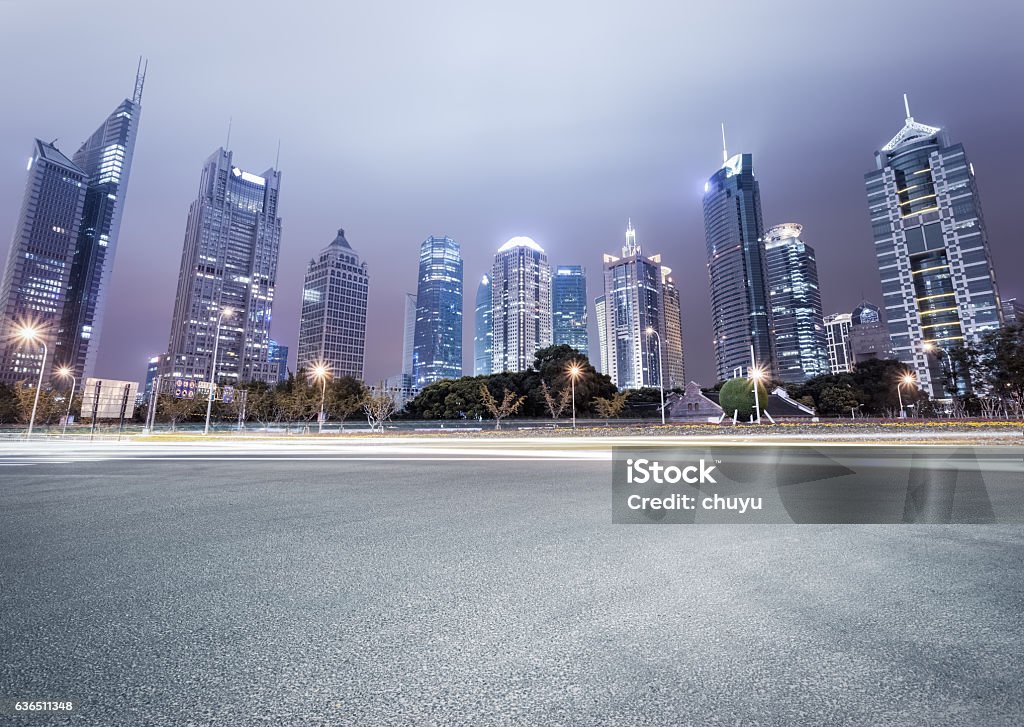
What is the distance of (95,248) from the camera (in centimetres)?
17012

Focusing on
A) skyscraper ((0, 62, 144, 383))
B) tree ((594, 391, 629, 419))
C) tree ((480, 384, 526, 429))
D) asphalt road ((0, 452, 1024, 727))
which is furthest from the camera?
skyscraper ((0, 62, 144, 383))

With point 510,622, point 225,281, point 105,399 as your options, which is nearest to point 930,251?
point 510,622

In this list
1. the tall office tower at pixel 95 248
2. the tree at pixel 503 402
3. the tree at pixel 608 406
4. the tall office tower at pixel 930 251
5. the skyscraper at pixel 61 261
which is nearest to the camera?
the tree at pixel 503 402

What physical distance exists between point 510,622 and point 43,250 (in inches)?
8765

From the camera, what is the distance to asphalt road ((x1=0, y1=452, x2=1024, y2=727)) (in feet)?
5.01

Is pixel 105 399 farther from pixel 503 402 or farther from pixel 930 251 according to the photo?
pixel 930 251

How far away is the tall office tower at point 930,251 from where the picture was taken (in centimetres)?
12594

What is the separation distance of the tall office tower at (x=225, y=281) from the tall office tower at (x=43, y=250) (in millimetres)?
33476

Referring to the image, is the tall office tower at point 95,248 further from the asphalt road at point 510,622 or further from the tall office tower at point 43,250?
the asphalt road at point 510,622

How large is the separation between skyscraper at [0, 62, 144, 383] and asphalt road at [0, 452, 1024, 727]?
194 m

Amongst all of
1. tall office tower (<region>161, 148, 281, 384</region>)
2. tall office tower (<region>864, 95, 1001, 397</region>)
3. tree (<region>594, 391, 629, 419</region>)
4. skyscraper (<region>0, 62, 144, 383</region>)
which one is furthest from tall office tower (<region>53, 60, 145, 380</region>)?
tall office tower (<region>864, 95, 1001, 397</region>)

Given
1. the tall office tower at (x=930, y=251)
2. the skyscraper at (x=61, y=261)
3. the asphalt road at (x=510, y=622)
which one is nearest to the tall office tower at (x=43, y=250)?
the skyscraper at (x=61, y=261)

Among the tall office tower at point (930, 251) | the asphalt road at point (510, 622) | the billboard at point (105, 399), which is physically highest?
the tall office tower at point (930, 251)

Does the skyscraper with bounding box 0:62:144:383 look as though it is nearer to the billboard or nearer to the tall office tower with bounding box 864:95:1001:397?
the billboard
